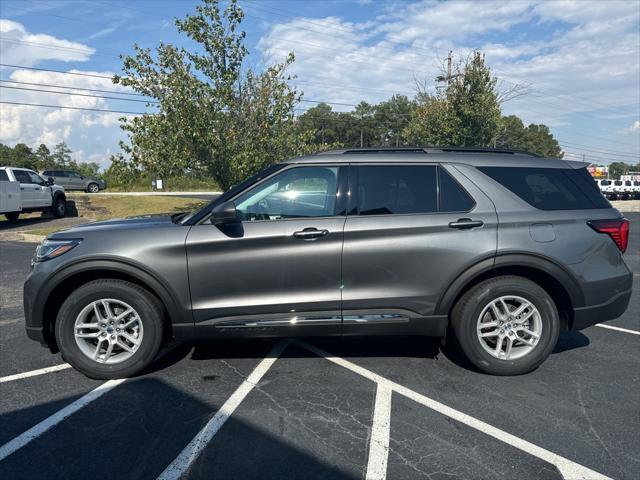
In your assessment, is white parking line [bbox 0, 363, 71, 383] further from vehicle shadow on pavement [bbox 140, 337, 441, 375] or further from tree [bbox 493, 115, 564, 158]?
tree [bbox 493, 115, 564, 158]

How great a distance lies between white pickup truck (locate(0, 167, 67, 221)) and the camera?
15.0 m

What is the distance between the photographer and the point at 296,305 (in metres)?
3.68

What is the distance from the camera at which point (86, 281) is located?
3.81m

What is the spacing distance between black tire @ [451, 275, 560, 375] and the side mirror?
200 cm

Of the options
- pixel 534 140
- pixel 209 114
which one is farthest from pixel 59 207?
pixel 534 140

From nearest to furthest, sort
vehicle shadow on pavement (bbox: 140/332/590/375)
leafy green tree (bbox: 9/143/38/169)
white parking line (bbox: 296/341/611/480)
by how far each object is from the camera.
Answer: white parking line (bbox: 296/341/611/480), vehicle shadow on pavement (bbox: 140/332/590/375), leafy green tree (bbox: 9/143/38/169)

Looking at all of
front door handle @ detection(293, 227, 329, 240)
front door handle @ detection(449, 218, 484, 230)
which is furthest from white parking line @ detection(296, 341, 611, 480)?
front door handle @ detection(449, 218, 484, 230)

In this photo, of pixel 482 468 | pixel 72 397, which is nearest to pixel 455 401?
pixel 482 468

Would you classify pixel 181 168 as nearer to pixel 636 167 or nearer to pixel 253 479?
pixel 253 479

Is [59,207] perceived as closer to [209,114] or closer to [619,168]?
[209,114]

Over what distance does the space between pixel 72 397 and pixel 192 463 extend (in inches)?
55.4

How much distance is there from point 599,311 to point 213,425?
3256 mm

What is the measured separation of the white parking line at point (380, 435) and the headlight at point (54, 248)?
2.70 metres

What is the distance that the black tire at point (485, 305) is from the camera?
379 centimetres
